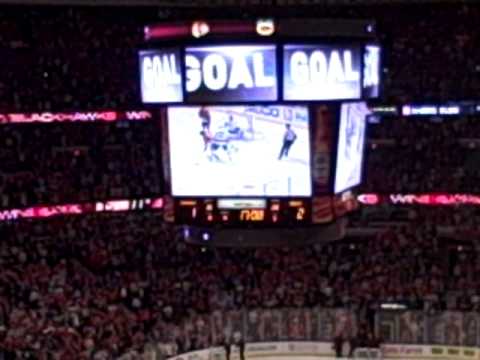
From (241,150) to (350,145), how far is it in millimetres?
1521

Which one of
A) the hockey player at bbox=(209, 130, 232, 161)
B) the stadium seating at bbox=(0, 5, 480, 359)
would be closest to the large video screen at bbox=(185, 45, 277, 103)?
the hockey player at bbox=(209, 130, 232, 161)

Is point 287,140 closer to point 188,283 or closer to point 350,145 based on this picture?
point 350,145

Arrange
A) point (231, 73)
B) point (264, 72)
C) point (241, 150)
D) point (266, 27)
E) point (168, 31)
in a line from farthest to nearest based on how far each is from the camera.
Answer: point (241, 150) → point (168, 31) → point (231, 73) → point (264, 72) → point (266, 27)

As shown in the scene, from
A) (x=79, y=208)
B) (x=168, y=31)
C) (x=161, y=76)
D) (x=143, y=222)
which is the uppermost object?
(x=168, y=31)

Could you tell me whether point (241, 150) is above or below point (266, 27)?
below

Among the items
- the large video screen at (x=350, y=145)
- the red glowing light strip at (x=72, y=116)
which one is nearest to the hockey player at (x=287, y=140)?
the large video screen at (x=350, y=145)

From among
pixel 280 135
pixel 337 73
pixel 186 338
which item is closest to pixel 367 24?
pixel 337 73

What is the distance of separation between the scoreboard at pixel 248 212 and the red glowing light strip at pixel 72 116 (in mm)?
11824

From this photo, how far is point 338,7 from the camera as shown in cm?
3114

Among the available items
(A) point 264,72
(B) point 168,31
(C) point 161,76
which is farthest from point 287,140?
(B) point 168,31

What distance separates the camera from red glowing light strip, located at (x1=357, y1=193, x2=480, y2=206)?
2905 cm

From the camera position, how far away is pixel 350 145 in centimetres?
1666

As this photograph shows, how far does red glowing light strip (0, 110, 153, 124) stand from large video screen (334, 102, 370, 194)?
36.7 ft

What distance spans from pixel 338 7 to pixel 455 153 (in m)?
4.55
